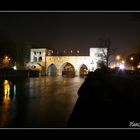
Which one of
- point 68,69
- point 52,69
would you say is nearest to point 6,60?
point 52,69

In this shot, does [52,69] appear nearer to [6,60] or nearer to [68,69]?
[68,69]

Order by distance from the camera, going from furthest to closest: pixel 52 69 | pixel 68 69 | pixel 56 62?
pixel 68 69, pixel 52 69, pixel 56 62

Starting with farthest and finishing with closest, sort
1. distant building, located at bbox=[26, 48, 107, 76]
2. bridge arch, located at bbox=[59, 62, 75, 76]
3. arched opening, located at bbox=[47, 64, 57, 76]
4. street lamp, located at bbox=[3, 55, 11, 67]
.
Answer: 1. bridge arch, located at bbox=[59, 62, 75, 76]
2. arched opening, located at bbox=[47, 64, 57, 76]
3. distant building, located at bbox=[26, 48, 107, 76]
4. street lamp, located at bbox=[3, 55, 11, 67]

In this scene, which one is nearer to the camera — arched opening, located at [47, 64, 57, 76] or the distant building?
the distant building

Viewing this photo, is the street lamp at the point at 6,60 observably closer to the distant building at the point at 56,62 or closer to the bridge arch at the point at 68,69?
the distant building at the point at 56,62

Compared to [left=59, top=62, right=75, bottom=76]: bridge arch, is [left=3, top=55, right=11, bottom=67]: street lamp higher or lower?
higher

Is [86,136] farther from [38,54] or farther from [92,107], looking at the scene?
[38,54]

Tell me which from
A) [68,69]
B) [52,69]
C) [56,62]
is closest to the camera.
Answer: [56,62]

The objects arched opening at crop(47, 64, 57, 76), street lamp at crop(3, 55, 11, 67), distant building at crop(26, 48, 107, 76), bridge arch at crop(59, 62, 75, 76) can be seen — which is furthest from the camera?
bridge arch at crop(59, 62, 75, 76)

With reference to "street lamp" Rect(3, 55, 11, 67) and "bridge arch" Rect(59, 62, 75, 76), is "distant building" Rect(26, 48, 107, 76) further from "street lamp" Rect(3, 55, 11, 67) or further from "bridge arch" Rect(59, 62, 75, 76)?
"street lamp" Rect(3, 55, 11, 67)

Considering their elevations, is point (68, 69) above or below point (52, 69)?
below

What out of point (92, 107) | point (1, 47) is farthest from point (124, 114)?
point (1, 47)

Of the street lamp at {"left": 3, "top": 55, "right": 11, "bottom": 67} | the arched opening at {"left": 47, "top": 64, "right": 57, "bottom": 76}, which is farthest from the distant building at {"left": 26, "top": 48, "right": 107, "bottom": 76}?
the street lamp at {"left": 3, "top": 55, "right": 11, "bottom": 67}

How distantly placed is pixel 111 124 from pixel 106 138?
6.39 feet
